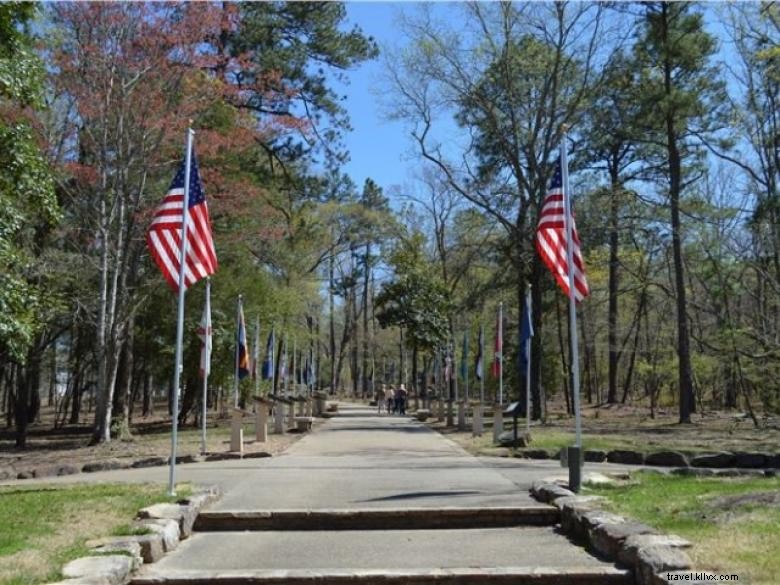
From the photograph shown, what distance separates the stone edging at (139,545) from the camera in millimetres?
6438

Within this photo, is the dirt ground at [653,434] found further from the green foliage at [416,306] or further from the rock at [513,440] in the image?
the green foliage at [416,306]

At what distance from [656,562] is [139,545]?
4.53 m

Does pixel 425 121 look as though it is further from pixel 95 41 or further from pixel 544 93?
pixel 95 41

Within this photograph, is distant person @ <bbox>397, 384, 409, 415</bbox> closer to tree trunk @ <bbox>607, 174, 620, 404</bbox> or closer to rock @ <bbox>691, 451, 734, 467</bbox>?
tree trunk @ <bbox>607, 174, 620, 404</bbox>

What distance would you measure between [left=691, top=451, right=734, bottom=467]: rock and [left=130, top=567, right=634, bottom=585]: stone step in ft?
32.5

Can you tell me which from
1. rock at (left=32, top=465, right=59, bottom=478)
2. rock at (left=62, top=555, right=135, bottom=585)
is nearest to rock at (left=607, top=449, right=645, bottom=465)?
rock at (left=32, top=465, right=59, bottom=478)

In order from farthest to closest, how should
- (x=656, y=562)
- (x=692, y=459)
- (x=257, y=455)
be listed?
(x=257, y=455) → (x=692, y=459) → (x=656, y=562)

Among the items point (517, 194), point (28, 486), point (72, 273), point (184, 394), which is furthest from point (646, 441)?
point (184, 394)

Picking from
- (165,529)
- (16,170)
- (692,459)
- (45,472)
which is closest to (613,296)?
(692,459)

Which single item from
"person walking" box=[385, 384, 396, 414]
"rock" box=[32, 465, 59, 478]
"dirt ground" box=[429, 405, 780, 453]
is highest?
"person walking" box=[385, 384, 396, 414]

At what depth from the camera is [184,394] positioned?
34.2 m

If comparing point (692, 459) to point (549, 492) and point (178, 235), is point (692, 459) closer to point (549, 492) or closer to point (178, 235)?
point (549, 492)

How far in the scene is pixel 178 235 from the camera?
12.1 meters

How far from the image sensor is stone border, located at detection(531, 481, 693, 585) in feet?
20.9
